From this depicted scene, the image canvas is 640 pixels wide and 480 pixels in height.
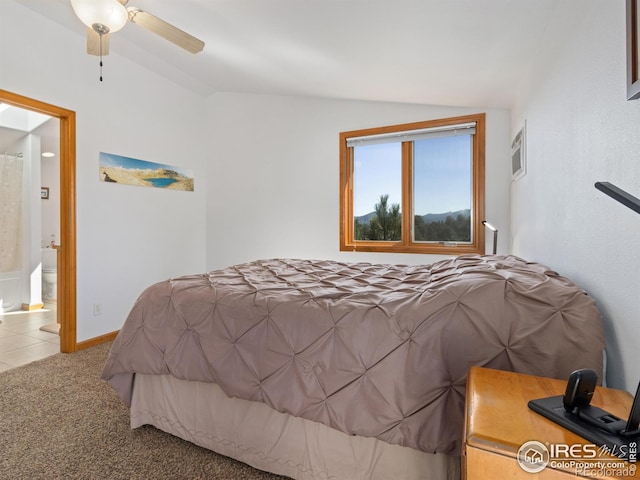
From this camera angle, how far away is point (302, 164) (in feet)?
14.0

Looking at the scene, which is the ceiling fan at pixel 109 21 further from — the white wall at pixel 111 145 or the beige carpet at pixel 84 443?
the beige carpet at pixel 84 443

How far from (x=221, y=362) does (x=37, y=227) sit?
4994 millimetres

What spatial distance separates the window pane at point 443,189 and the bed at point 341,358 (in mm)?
1826

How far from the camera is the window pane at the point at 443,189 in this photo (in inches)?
140

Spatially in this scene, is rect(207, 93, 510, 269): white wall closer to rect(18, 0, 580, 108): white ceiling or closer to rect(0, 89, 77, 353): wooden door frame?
rect(18, 0, 580, 108): white ceiling

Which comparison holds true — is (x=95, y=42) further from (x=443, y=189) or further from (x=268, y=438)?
(x=443, y=189)

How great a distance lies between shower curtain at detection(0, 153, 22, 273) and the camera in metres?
4.66

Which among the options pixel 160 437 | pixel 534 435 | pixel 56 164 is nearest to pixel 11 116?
pixel 56 164

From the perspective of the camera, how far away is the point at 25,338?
3.59m

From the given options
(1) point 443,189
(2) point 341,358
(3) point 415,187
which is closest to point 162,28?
(2) point 341,358

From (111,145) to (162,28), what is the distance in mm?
1795

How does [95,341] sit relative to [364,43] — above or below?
below

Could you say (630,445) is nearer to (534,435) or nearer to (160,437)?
(534,435)

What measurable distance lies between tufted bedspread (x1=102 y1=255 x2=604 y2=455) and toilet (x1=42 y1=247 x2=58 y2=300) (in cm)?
444
